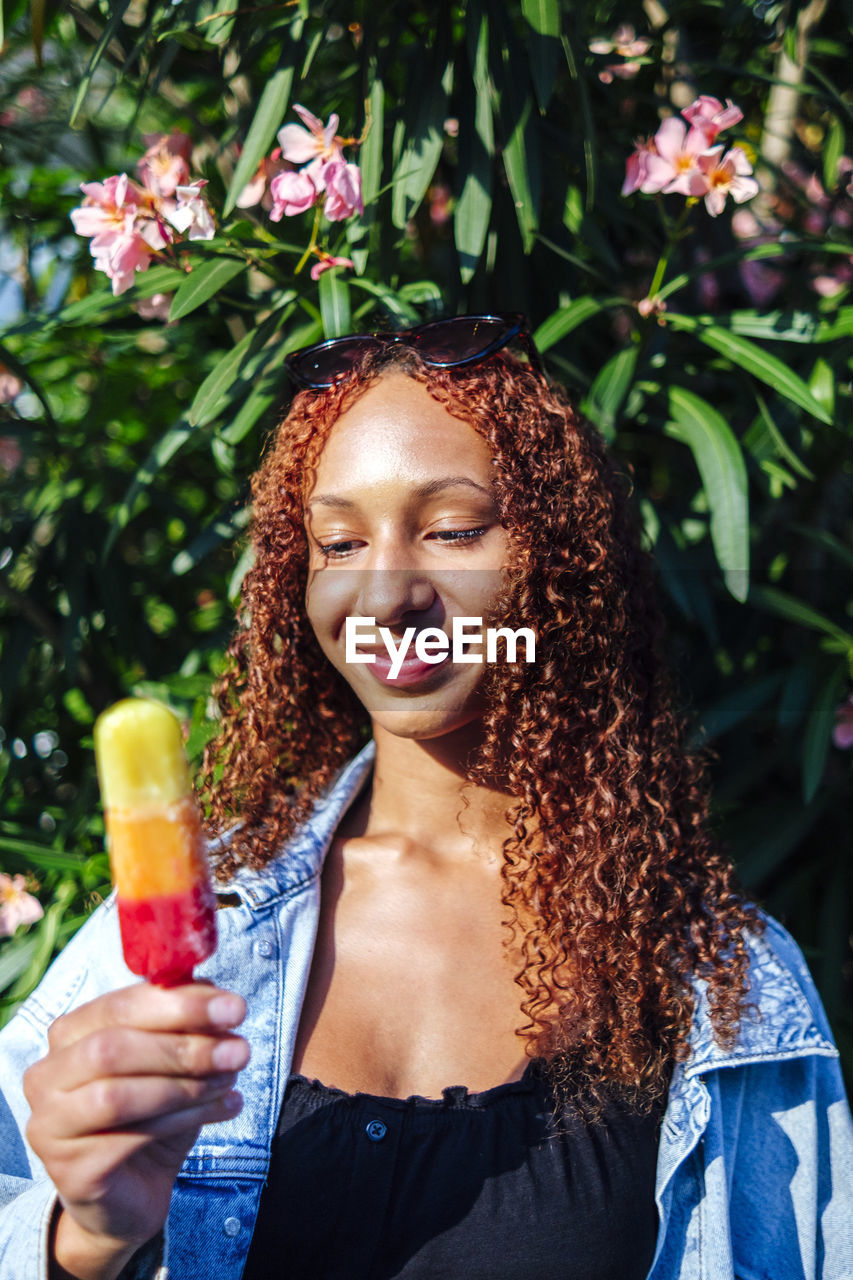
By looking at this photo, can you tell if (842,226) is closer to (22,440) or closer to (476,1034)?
(22,440)

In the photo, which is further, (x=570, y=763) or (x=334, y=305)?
(x=334, y=305)

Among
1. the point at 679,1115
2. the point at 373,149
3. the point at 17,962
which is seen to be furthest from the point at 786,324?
the point at 17,962

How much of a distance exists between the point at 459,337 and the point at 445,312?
543 millimetres

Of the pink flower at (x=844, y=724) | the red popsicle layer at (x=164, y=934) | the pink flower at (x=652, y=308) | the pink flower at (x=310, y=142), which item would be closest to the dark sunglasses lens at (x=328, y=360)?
the pink flower at (x=310, y=142)

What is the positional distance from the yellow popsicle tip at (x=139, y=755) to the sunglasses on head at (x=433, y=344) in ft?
2.28

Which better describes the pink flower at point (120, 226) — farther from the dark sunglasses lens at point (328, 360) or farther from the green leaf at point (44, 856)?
the green leaf at point (44, 856)

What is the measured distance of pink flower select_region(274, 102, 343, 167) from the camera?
1534mm

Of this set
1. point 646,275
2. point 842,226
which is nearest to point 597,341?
point 646,275

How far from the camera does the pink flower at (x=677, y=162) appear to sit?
1.60m

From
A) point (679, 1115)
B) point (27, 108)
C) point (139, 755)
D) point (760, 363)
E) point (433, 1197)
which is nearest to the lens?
point (139, 755)

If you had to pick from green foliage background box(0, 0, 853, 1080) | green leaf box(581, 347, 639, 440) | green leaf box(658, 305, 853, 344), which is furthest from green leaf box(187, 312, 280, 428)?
green leaf box(658, 305, 853, 344)

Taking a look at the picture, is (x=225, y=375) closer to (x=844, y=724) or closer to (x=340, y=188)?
(x=340, y=188)

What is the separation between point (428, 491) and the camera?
1186 mm

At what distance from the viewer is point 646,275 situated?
2.22m
